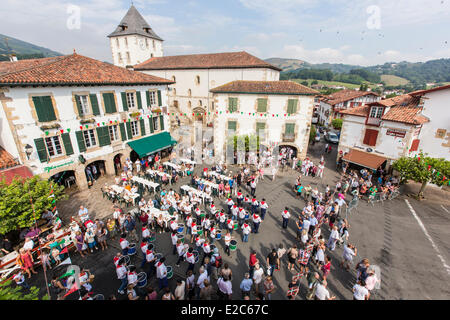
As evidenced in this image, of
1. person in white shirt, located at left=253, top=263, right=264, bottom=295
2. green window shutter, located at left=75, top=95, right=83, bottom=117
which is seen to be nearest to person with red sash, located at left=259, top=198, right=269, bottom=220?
person in white shirt, located at left=253, top=263, right=264, bottom=295

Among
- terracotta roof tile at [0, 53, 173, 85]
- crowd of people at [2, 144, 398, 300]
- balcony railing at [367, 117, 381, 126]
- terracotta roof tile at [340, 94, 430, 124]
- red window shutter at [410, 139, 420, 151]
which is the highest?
terracotta roof tile at [0, 53, 173, 85]

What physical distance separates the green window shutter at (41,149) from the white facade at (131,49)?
1480 inches

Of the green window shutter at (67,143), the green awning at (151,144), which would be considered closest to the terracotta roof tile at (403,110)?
the green awning at (151,144)

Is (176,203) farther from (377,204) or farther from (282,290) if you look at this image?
(377,204)

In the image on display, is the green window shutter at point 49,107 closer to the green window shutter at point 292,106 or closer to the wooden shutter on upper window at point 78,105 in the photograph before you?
the wooden shutter on upper window at point 78,105

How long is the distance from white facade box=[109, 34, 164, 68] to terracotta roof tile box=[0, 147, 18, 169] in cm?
3812

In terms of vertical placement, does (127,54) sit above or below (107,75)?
above

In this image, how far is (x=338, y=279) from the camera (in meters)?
9.66

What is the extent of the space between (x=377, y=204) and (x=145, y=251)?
1666 cm

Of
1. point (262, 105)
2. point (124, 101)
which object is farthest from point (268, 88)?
point (124, 101)

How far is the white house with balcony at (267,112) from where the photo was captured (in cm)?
2266

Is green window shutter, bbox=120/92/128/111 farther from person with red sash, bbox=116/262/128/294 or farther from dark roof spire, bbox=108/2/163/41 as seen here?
dark roof spire, bbox=108/2/163/41

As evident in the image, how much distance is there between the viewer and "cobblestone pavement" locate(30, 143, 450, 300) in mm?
9328
